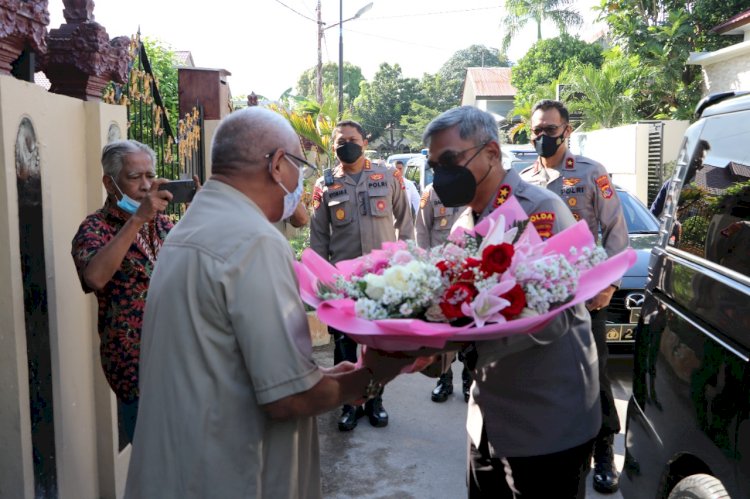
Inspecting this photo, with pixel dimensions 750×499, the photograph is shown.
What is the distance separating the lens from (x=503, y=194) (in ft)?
8.89

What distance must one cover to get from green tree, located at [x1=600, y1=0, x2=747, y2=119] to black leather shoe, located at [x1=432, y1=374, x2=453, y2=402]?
1679 cm

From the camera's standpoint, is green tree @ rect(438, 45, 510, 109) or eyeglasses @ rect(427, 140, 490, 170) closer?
eyeglasses @ rect(427, 140, 490, 170)

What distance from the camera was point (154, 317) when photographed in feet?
6.52

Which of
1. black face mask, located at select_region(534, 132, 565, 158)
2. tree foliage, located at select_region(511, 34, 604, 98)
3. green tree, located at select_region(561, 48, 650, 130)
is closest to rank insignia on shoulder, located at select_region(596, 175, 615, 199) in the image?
black face mask, located at select_region(534, 132, 565, 158)

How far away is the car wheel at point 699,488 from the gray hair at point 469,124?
1349 mm

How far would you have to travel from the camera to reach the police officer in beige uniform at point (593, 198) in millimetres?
A: 4434

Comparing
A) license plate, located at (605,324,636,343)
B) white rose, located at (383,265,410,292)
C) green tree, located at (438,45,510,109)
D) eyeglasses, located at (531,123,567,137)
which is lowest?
license plate, located at (605,324,636,343)

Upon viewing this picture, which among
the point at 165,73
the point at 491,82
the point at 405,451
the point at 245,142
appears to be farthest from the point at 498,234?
the point at 491,82

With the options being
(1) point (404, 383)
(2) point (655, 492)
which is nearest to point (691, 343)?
(2) point (655, 492)

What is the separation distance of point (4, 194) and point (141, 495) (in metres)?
1.60

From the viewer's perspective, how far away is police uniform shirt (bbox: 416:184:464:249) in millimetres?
6199

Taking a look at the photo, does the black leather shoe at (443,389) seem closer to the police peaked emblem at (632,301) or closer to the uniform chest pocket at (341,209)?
the uniform chest pocket at (341,209)

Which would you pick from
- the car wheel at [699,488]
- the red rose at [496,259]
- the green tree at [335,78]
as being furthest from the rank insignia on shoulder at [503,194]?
the green tree at [335,78]

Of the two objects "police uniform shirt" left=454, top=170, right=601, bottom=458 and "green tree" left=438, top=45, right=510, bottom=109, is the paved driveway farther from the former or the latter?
"green tree" left=438, top=45, right=510, bottom=109
